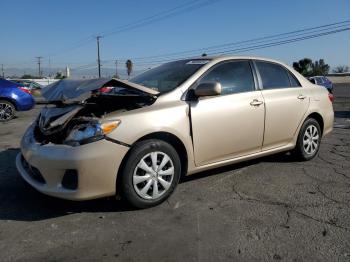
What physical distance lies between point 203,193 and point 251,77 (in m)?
1.65

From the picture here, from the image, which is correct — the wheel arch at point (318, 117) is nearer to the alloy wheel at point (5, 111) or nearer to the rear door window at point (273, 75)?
the rear door window at point (273, 75)

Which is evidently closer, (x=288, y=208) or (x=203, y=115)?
(x=288, y=208)

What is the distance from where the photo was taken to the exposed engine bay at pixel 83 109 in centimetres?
374

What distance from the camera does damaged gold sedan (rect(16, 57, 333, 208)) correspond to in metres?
3.70

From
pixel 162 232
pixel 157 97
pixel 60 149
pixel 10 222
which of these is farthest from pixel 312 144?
pixel 10 222

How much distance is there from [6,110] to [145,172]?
368 inches

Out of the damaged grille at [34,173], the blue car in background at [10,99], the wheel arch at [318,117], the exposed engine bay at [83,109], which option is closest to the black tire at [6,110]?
the blue car in background at [10,99]

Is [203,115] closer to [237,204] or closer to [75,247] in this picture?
[237,204]

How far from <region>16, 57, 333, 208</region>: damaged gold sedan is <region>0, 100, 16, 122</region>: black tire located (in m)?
7.82

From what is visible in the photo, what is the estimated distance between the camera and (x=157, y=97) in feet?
13.7

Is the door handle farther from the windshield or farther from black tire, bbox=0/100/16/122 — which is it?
black tire, bbox=0/100/16/122

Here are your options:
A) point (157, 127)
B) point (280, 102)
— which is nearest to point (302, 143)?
point (280, 102)

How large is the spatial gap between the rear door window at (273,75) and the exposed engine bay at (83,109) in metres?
1.77

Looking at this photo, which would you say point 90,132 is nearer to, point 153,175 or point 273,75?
point 153,175
